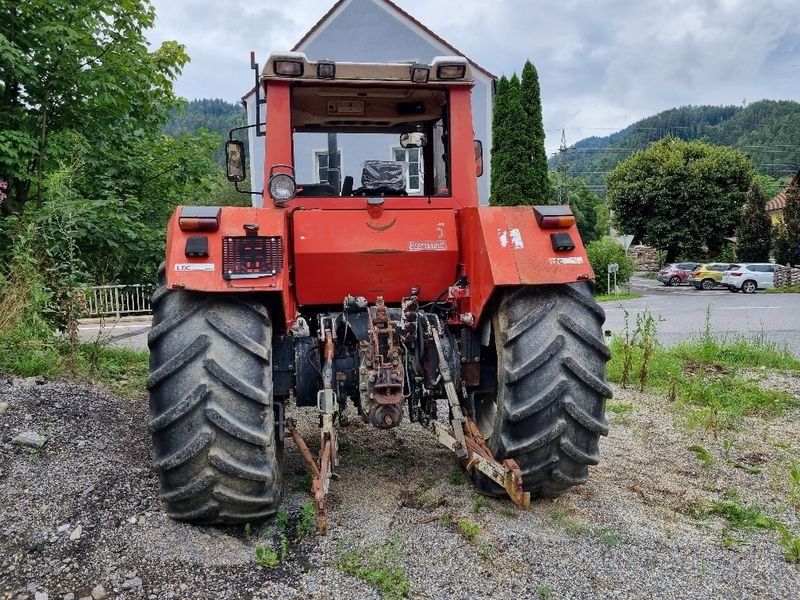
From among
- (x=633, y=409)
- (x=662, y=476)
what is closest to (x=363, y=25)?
(x=633, y=409)

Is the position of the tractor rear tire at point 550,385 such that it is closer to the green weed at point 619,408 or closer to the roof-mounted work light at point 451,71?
the roof-mounted work light at point 451,71

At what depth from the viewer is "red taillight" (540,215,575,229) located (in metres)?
3.33

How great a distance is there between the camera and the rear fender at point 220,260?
117 inches

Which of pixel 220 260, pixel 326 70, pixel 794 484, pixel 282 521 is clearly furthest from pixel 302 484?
pixel 794 484

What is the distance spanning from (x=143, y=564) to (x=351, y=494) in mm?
1169

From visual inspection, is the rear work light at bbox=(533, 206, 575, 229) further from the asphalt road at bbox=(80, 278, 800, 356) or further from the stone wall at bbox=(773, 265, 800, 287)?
the stone wall at bbox=(773, 265, 800, 287)

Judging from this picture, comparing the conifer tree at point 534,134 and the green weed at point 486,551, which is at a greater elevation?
the conifer tree at point 534,134

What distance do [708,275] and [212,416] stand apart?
29855mm

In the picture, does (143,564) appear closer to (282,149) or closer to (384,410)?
(384,410)

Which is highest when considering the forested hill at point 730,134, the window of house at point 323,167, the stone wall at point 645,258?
the forested hill at point 730,134

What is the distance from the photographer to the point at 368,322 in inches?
140

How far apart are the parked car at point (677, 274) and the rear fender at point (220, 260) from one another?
104 ft

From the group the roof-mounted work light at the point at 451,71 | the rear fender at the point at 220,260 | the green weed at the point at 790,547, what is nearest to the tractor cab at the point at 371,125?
the roof-mounted work light at the point at 451,71

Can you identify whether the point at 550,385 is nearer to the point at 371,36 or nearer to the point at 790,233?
the point at 371,36
